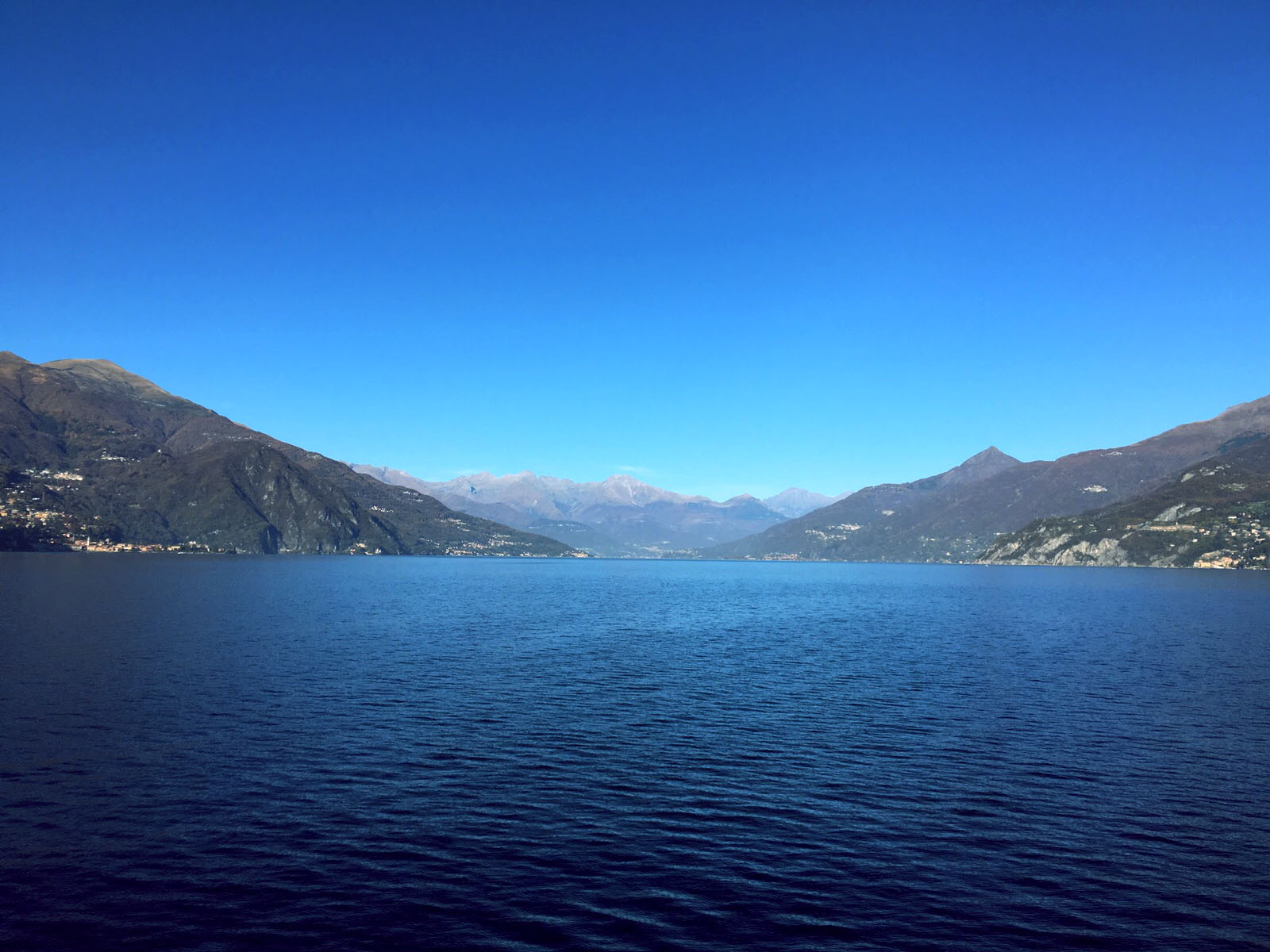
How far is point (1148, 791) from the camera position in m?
37.8

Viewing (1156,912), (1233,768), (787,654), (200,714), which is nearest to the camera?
(1156,912)

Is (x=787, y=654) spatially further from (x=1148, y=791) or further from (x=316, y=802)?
(x=316, y=802)

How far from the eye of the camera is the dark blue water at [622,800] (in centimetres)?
2420

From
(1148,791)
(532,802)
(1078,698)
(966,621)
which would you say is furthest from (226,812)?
(966,621)

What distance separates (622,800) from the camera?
35375mm

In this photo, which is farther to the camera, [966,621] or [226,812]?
[966,621]

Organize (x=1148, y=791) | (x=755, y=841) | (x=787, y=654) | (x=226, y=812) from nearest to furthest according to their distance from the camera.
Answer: (x=755, y=841) < (x=226, y=812) < (x=1148, y=791) < (x=787, y=654)

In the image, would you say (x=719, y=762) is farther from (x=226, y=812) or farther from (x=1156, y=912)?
(x=226, y=812)

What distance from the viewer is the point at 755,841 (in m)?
30.6

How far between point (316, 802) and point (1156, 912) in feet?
109

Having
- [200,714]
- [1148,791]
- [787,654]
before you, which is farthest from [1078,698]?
[200,714]

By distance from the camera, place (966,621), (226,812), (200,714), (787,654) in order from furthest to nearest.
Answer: (966,621) → (787,654) → (200,714) → (226,812)

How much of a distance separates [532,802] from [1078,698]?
47.9 meters

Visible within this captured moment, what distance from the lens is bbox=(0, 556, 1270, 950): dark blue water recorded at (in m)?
24.2
